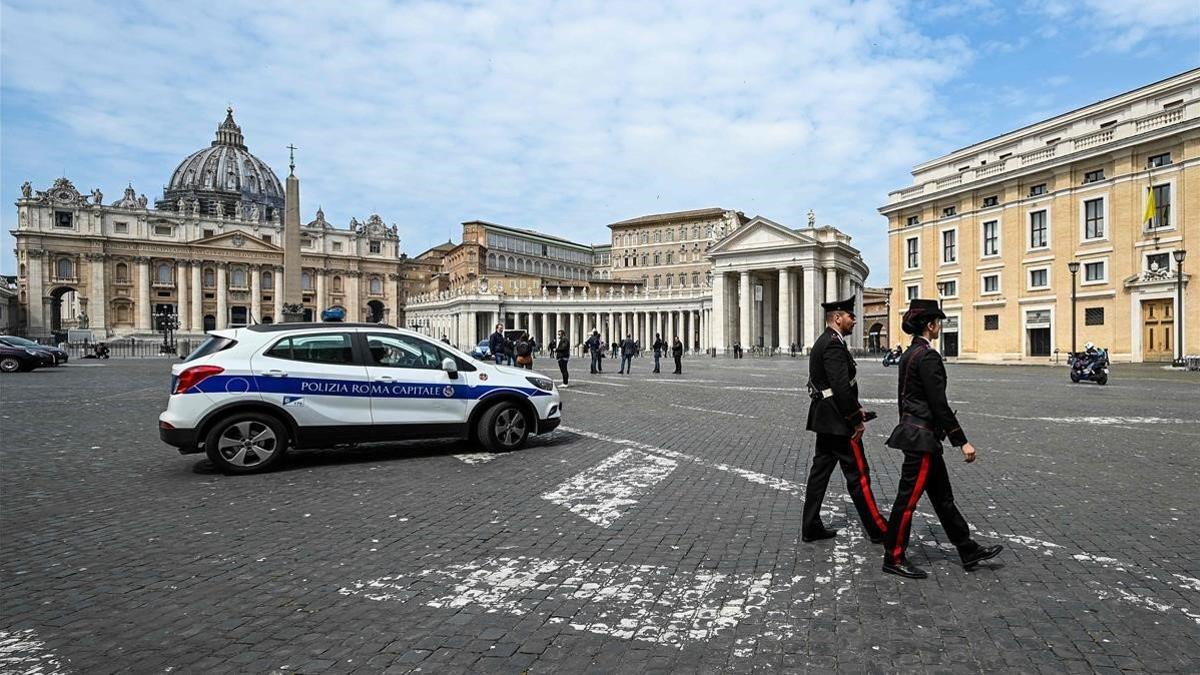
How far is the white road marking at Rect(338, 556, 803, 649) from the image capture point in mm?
3830

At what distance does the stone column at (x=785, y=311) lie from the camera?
71.1 m

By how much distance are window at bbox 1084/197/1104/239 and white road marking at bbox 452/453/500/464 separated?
44.3 metres

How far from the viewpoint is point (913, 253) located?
173 feet

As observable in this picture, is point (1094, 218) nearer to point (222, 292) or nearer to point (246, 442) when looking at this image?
point (246, 442)

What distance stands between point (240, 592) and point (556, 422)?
5961 mm

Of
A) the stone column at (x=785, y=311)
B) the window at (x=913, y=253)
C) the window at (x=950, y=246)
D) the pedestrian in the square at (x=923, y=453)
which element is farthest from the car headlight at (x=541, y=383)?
the stone column at (x=785, y=311)

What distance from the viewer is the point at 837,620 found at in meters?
3.90

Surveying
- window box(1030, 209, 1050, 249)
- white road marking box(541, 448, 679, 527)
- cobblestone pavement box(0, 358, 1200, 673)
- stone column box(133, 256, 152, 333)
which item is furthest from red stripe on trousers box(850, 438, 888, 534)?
stone column box(133, 256, 152, 333)

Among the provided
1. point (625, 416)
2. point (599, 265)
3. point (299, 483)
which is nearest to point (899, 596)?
point (299, 483)

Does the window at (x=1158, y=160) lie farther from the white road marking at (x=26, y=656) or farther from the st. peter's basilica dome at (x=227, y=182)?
the st. peter's basilica dome at (x=227, y=182)

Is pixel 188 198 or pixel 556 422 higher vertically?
pixel 188 198

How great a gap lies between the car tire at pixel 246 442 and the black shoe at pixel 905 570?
22.2 ft

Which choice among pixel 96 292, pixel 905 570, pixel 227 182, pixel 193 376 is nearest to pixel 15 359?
pixel 193 376

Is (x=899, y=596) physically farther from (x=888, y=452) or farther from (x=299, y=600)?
(x=888, y=452)
